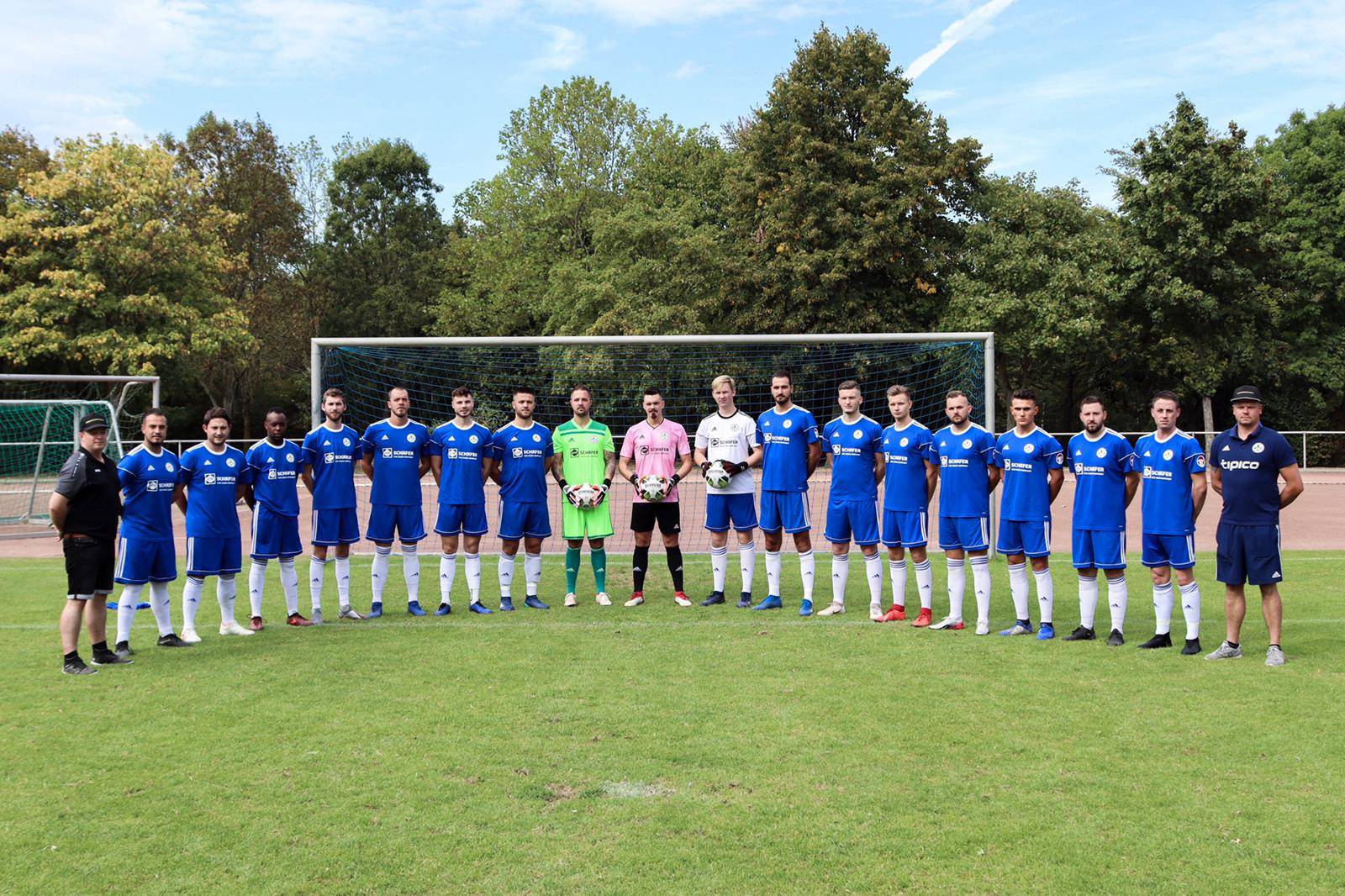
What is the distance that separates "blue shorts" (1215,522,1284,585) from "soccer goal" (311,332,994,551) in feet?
12.8

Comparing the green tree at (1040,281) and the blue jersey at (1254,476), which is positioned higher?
the green tree at (1040,281)

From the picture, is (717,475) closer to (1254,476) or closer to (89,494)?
(1254,476)

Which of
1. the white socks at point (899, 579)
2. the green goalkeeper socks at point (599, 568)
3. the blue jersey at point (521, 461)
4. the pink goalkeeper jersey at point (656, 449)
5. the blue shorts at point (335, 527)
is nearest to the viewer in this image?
the white socks at point (899, 579)

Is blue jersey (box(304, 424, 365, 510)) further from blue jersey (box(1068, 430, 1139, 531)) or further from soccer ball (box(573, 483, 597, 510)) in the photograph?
blue jersey (box(1068, 430, 1139, 531))

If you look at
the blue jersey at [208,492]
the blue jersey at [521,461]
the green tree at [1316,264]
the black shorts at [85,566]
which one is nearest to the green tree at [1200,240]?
the green tree at [1316,264]

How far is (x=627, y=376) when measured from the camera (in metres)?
17.2

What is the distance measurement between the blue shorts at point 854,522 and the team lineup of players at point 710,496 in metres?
0.02

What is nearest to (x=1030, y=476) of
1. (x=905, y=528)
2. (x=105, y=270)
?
(x=905, y=528)

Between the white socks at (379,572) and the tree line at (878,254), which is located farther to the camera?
the tree line at (878,254)

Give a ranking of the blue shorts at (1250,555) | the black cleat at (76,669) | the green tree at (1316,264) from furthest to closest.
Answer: the green tree at (1316,264) < the black cleat at (76,669) < the blue shorts at (1250,555)

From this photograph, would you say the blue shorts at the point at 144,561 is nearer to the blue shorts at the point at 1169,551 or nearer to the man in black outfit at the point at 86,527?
the man in black outfit at the point at 86,527

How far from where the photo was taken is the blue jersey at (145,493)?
7039 mm

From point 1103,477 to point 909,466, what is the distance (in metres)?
1.45

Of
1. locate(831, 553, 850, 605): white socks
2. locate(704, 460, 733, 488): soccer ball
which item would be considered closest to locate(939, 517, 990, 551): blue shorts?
locate(831, 553, 850, 605): white socks
